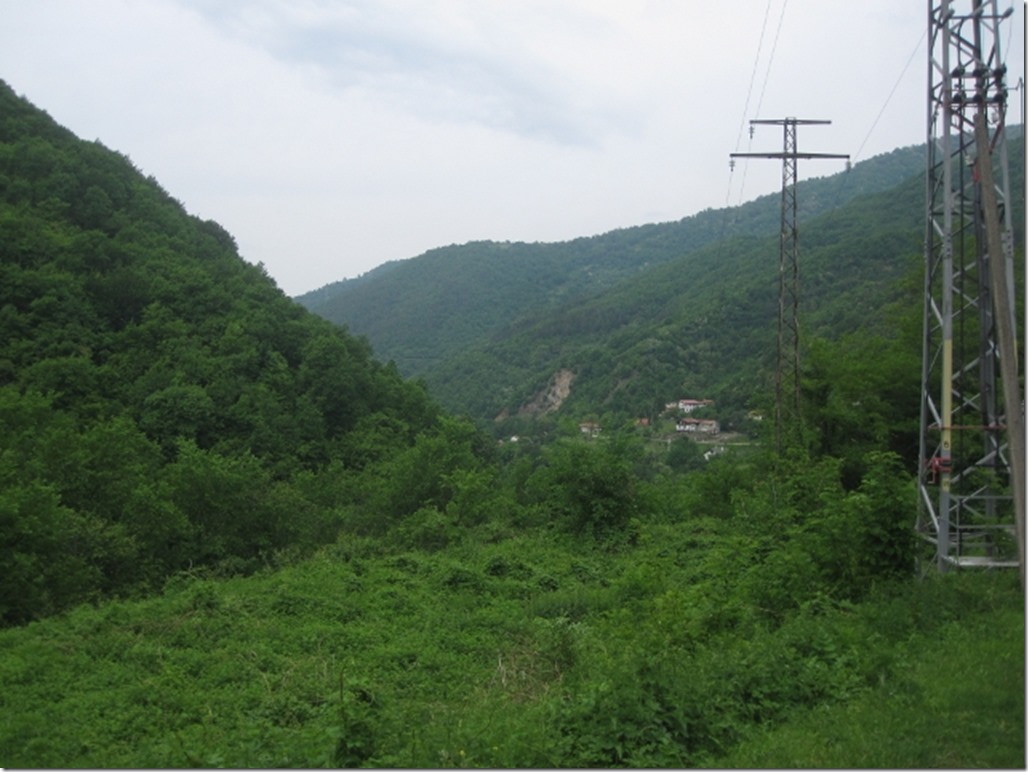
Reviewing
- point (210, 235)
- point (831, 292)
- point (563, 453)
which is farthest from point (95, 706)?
point (831, 292)

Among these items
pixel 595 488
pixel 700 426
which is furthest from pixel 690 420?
pixel 595 488

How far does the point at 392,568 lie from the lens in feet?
57.0

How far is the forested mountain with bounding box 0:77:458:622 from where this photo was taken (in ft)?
54.3

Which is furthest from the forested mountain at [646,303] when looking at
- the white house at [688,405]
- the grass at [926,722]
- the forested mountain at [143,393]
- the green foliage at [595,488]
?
the forested mountain at [143,393]

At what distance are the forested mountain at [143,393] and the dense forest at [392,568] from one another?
0.38 ft

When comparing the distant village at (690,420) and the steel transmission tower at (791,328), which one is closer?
the steel transmission tower at (791,328)

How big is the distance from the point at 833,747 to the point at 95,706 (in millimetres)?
7900

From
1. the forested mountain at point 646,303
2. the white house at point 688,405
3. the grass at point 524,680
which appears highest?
the forested mountain at point 646,303

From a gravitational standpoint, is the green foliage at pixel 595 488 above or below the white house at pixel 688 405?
below

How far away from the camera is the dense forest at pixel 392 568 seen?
661 centimetres

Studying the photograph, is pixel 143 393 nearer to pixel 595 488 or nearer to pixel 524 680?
pixel 595 488

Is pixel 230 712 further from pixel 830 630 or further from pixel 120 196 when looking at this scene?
pixel 120 196

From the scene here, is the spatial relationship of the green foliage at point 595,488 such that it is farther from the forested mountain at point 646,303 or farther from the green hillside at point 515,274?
the green hillside at point 515,274

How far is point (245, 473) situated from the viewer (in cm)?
2100
